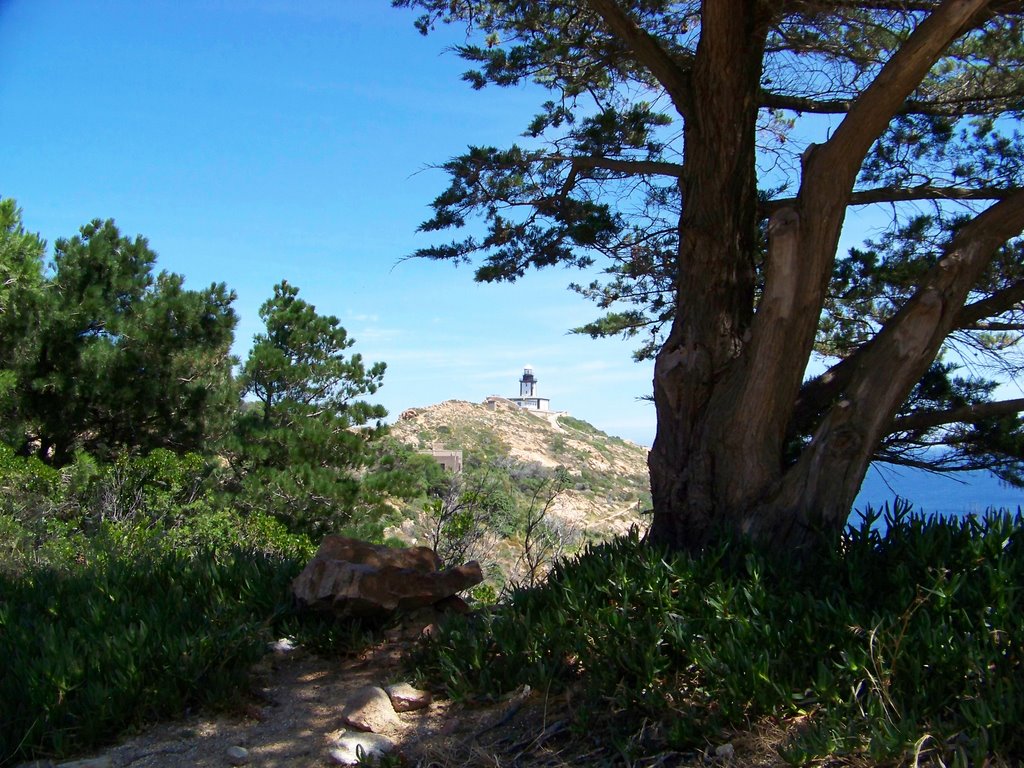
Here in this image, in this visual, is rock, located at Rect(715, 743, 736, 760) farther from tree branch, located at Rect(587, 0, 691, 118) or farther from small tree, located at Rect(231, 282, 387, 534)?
small tree, located at Rect(231, 282, 387, 534)

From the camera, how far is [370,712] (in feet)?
13.8

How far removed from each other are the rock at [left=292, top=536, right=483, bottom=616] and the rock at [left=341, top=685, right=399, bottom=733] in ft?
3.26

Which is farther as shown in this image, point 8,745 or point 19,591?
point 19,591

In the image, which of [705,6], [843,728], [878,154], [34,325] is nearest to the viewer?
[843,728]

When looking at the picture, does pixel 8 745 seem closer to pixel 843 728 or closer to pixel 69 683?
pixel 69 683

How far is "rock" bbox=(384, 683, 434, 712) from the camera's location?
4.39 m

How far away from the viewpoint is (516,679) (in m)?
4.25

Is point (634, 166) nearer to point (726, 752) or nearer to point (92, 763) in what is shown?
point (726, 752)

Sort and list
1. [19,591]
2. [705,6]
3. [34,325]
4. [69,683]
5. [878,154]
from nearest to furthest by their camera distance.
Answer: [69,683] < [705,6] < [19,591] < [878,154] < [34,325]

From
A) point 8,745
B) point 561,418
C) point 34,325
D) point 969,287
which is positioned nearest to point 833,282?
point 969,287

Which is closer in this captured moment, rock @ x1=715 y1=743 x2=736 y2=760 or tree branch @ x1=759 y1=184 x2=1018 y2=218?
rock @ x1=715 y1=743 x2=736 y2=760

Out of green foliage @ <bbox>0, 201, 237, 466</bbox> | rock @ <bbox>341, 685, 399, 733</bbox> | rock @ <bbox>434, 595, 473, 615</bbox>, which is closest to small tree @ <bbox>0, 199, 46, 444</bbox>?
green foliage @ <bbox>0, 201, 237, 466</bbox>

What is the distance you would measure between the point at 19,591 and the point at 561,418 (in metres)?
30.8

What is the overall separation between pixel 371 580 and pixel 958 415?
3.83 m
